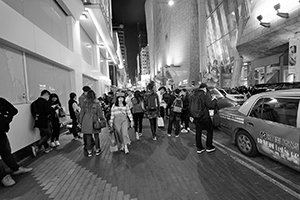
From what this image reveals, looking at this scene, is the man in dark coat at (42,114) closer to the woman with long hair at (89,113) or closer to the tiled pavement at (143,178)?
the tiled pavement at (143,178)

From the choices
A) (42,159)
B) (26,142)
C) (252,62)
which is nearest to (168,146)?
(42,159)

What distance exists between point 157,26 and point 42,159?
5093 centimetres

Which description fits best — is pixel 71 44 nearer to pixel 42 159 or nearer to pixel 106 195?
pixel 42 159

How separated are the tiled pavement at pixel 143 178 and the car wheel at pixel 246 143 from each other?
49 centimetres

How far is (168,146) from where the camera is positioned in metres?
4.80

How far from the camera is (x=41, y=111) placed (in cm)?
424

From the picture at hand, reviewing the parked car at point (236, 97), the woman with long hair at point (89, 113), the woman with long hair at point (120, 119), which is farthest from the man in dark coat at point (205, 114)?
the parked car at point (236, 97)

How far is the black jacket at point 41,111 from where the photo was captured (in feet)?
13.9

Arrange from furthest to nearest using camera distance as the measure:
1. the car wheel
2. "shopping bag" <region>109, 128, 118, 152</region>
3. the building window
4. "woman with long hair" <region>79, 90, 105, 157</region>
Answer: "shopping bag" <region>109, 128, 118, 152</region>, "woman with long hair" <region>79, 90, 105, 157</region>, the building window, the car wheel

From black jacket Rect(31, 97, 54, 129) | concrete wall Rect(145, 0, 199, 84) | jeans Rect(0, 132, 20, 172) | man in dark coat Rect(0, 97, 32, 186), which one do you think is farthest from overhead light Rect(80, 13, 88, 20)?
concrete wall Rect(145, 0, 199, 84)

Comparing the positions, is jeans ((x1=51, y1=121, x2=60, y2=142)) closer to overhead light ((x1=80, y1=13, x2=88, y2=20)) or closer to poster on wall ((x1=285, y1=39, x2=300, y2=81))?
overhead light ((x1=80, y1=13, x2=88, y2=20))

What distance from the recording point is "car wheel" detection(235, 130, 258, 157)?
141 inches

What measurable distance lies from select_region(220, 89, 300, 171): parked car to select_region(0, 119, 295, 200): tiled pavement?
1.92ft

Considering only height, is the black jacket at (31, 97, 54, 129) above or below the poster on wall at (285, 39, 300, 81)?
below
